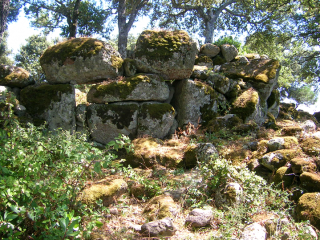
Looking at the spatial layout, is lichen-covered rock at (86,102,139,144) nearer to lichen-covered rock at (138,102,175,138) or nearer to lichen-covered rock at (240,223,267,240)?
lichen-covered rock at (138,102,175,138)

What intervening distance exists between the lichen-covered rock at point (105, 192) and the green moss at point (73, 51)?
4.28 meters

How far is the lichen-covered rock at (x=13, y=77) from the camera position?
7.48m

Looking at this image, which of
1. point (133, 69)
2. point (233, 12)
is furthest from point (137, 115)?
point (233, 12)

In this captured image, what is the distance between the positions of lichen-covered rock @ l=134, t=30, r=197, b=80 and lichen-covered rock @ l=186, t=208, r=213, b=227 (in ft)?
16.5

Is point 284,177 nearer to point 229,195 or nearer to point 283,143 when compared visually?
point 283,143

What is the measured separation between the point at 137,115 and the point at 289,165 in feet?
13.8

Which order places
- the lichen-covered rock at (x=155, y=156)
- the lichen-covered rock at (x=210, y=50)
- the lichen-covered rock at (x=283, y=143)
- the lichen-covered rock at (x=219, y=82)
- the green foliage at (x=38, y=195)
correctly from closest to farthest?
the green foliage at (x=38, y=195) < the lichen-covered rock at (x=283, y=143) < the lichen-covered rock at (x=155, y=156) < the lichen-covered rock at (x=219, y=82) < the lichen-covered rock at (x=210, y=50)

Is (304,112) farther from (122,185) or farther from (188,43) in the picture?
(122,185)

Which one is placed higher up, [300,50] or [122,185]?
[300,50]

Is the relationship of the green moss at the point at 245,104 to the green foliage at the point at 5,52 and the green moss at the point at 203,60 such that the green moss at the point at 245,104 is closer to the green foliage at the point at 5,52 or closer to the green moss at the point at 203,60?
the green moss at the point at 203,60

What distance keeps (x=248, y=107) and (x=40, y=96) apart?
21.1ft

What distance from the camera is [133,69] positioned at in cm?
808

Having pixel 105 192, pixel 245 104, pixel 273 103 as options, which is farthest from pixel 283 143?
pixel 273 103

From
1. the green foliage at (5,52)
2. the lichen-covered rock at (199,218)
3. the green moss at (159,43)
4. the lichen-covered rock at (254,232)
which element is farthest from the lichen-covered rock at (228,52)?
the green foliage at (5,52)
